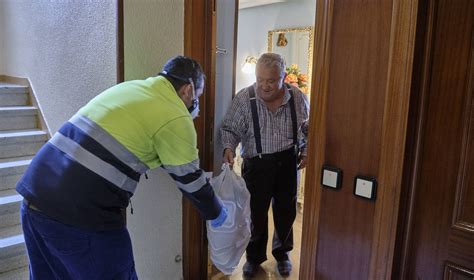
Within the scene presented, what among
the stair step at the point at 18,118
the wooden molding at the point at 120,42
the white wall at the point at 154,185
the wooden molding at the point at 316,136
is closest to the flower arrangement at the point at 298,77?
the white wall at the point at 154,185

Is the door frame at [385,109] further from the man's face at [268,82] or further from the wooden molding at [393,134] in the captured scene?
the man's face at [268,82]

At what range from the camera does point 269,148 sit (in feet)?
7.47

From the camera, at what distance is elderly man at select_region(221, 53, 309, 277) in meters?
2.26

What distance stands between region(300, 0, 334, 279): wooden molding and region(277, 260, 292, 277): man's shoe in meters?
0.98

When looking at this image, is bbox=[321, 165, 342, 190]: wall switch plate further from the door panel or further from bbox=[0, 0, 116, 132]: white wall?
bbox=[0, 0, 116, 132]: white wall

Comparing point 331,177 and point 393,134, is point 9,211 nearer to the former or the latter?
point 331,177

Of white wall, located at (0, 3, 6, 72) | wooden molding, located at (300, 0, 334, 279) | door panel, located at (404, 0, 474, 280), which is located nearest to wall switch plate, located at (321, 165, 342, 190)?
wooden molding, located at (300, 0, 334, 279)

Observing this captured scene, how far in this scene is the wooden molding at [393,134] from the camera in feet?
3.79

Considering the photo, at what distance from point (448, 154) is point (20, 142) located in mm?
2881

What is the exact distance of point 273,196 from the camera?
2.45 metres

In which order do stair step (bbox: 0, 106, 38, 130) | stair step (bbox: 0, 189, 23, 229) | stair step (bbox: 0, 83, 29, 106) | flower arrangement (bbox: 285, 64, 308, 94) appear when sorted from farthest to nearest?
flower arrangement (bbox: 285, 64, 308, 94) < stair step (bbox: 0, 83, 29, 106) < stair step (bbox: 0, 106, 38, 130) < stair step (bbox: 0, 189, 23, 229)

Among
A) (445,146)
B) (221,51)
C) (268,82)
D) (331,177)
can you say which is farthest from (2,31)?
(445,146)

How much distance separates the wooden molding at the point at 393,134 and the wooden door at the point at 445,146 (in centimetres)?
→ 6

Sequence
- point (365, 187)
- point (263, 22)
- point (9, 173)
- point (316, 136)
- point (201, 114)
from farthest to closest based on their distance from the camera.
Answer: point (263, 22) → point (9, 173) → point (201, 114) → point (316, 136) → point (365, 187)
